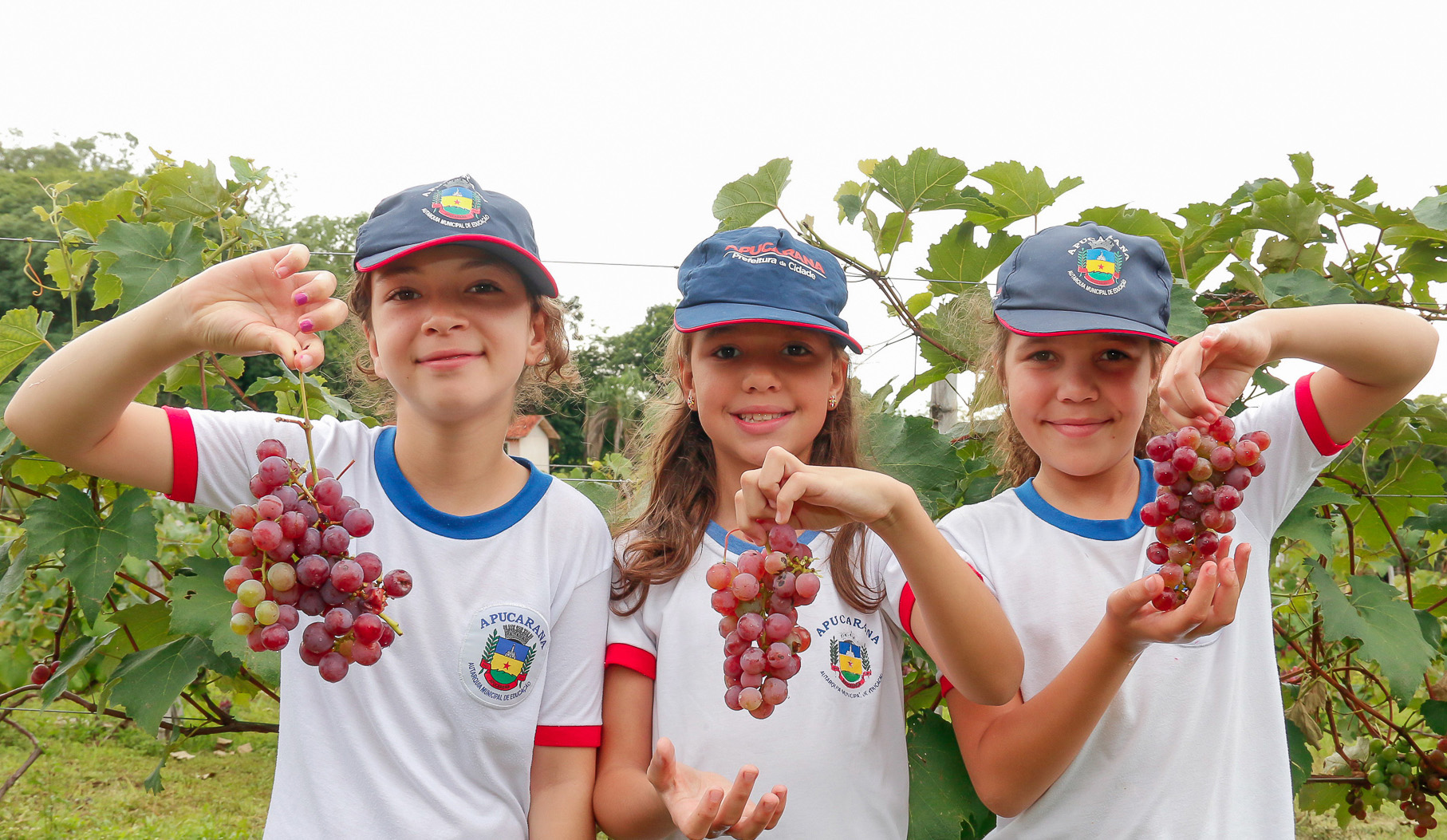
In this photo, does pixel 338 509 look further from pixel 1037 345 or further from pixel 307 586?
pixel 1037 345

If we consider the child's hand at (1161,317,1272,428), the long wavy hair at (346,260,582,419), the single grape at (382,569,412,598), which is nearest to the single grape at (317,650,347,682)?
the single grape at (382,569,412,598)

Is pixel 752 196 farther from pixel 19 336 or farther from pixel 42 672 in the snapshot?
pixel 42 672

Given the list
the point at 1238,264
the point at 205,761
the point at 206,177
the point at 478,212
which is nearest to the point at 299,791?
the point at 478,212

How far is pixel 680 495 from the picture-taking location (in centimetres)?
224

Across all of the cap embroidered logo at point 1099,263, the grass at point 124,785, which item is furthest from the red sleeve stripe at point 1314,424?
the grass at point 124,785

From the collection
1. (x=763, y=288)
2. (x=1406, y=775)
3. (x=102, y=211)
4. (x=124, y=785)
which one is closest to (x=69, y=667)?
(x=102, y=211)

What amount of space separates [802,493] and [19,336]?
7.56 feet

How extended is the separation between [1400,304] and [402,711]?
2.91 meters

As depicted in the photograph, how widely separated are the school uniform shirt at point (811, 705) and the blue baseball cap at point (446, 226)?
2.52 feet

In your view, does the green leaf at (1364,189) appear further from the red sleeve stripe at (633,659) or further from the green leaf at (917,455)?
the red sleeve stripe at (633,659)

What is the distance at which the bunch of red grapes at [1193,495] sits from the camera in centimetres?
161

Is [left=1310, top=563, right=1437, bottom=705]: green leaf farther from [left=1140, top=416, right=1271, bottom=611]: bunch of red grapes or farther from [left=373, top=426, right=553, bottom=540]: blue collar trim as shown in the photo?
[left=373, top=426, right=553, bottom=540]: blue collar trim

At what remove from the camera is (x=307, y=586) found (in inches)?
56.7

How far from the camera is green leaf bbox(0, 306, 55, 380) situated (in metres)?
2.50
